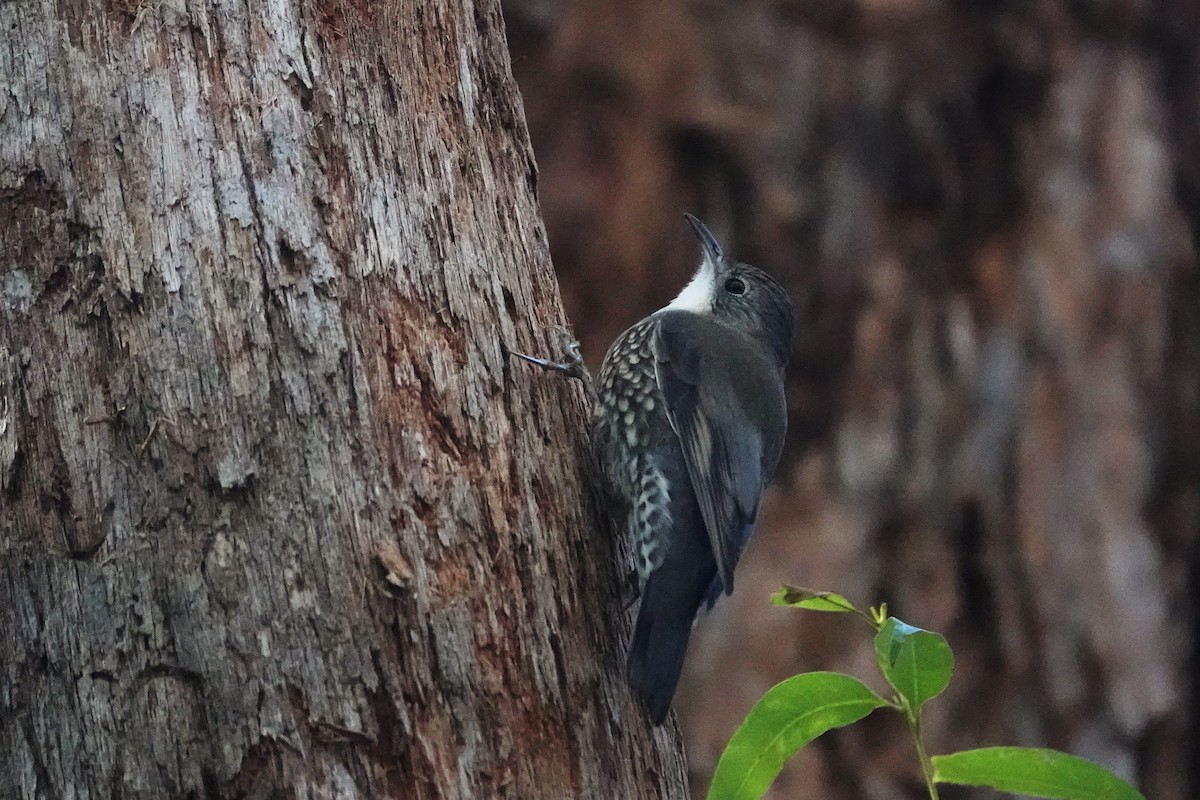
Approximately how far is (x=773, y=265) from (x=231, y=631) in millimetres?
2868

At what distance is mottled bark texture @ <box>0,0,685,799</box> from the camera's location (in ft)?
6.38

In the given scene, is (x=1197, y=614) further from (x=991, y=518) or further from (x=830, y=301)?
(x=830, y=301)

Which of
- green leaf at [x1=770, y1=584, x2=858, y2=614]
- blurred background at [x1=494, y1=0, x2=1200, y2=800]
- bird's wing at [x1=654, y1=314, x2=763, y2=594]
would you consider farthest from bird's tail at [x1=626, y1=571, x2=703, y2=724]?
blurred background at [x1=494, y1=0, x2=1200, y2=800]

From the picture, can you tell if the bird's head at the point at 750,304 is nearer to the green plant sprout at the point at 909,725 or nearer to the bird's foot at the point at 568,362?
the bird's foot at the point at 568,362

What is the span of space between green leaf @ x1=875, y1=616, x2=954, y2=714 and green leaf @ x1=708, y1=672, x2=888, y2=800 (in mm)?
39

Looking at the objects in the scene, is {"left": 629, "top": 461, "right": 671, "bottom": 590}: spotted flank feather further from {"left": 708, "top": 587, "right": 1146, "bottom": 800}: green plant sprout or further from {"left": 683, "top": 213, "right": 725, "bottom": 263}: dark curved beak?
{"left": 683, "top": 213, "right": 725, "bottom": 263}: dark curved beak

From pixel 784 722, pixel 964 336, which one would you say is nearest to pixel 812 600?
pixel 784 722

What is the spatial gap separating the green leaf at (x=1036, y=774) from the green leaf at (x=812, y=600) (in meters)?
0.23

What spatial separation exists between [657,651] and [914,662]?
0.84 m

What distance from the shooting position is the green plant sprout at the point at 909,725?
140 centimetres

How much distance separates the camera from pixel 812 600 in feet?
5.45

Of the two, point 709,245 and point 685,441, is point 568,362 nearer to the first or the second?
point 685,441

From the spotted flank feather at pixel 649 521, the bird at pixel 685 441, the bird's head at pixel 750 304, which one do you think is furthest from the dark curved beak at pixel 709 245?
the spotted flank feather at pixel 649 521

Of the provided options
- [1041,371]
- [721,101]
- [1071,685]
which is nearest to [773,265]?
[721,101]
